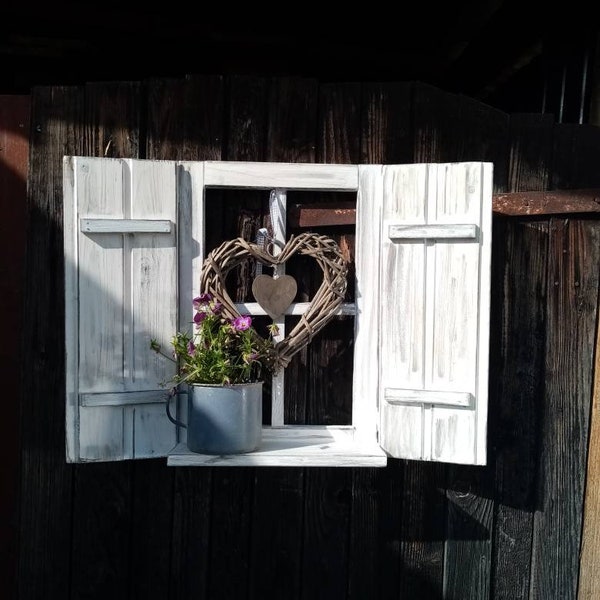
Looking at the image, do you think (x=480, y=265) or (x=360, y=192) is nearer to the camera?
(x=480, y=265)

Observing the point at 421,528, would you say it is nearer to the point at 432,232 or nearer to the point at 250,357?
the point at 250,357

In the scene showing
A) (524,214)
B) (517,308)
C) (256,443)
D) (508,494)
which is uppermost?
(524,214)

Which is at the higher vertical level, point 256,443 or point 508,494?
point 256,443

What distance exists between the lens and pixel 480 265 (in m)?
2.28

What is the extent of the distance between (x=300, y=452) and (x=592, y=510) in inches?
44.8

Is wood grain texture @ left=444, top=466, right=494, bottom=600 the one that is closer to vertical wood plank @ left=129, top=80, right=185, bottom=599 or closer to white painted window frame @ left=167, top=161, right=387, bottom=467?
white painted window frame @ left=167, top=161, right=387, bottom=467

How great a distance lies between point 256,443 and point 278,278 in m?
0.54

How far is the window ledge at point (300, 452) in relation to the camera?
221cm

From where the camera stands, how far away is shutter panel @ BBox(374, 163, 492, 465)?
2.27 m

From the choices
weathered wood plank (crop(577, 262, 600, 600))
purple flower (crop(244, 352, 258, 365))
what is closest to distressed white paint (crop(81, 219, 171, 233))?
purple flower (crop(244, 352, 258, 365))

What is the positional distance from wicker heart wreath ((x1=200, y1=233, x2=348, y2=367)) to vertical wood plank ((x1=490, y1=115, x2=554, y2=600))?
62cm

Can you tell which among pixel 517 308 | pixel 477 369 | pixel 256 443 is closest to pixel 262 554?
pixel 256 443

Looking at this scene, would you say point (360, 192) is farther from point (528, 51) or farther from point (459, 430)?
point (528, 51)

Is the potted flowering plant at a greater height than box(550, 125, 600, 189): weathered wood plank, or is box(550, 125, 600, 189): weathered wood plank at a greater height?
box(550, 125, 600, 189): weathered wood plank
